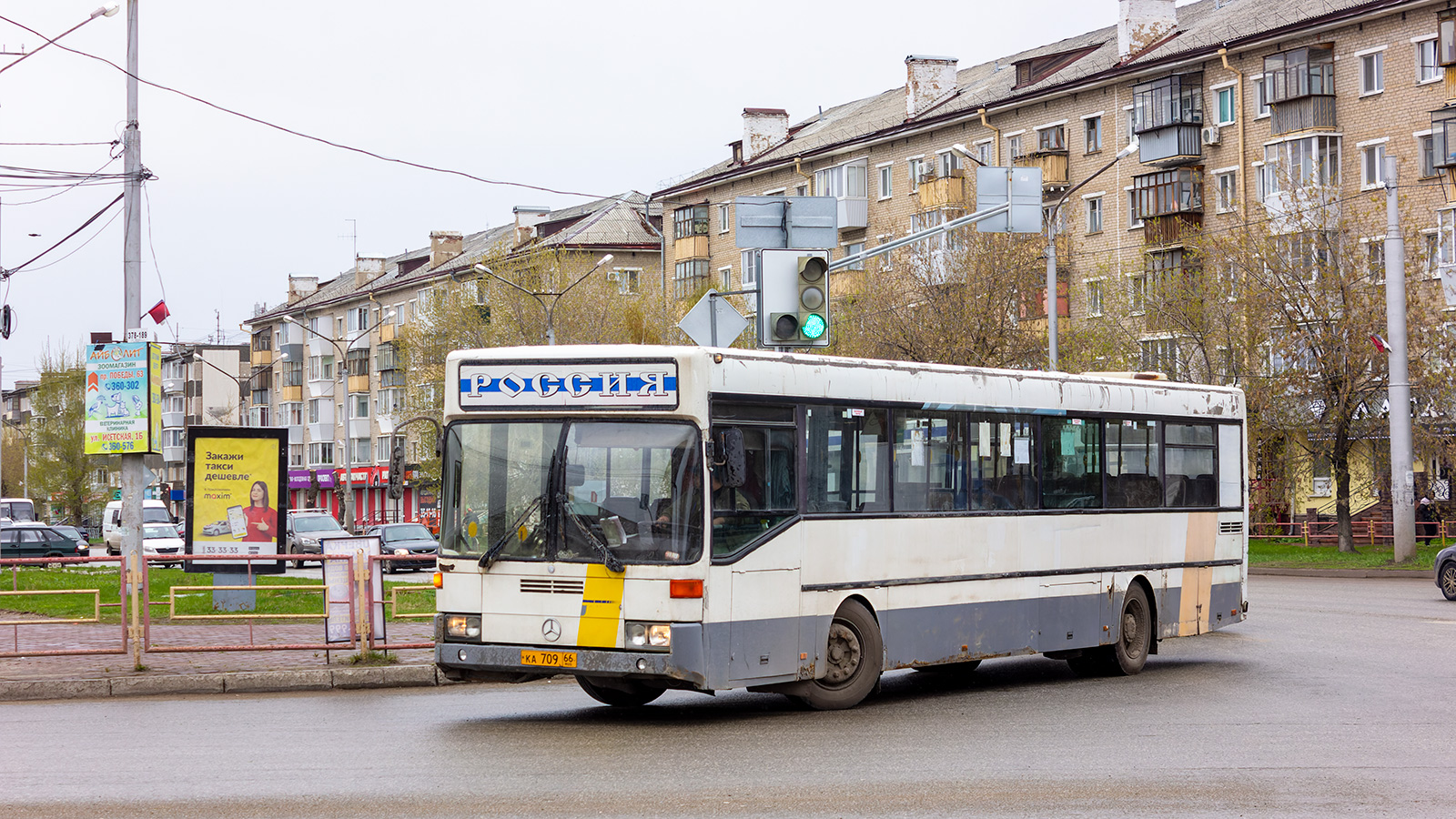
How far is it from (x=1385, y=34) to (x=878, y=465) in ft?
130

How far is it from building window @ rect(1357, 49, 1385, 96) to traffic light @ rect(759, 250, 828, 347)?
35.9 meters

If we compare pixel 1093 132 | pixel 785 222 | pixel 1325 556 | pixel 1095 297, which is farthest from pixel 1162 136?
pixel 785 222

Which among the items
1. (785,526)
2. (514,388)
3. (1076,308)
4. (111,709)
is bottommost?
(111,709)

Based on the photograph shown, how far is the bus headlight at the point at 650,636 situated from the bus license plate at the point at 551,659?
1.39 ft

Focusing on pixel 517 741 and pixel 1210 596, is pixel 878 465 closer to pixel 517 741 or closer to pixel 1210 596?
pixel 517 741

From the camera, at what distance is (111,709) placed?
13328mm

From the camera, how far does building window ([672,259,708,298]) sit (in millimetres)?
73188

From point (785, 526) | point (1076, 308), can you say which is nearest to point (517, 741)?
point (785, 526)

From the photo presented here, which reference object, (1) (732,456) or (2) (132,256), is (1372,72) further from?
(1) (732,456)

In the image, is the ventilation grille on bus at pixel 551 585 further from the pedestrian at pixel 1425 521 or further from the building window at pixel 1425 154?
the building window at pixel 1425 154

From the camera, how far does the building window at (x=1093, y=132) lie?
56.8m

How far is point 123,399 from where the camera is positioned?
1989 cm

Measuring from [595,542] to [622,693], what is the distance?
196cm

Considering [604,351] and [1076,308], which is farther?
[1076,308]
